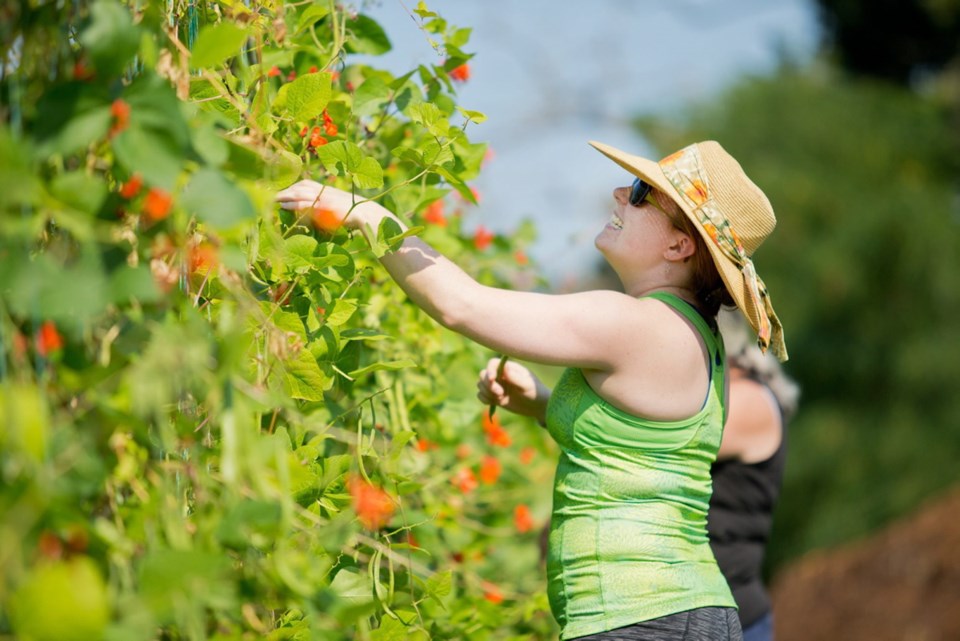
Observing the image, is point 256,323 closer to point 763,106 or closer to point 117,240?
point 117,240

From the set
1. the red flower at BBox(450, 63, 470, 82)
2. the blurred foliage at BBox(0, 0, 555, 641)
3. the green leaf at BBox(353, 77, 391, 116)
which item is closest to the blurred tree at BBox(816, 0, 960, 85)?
the red flower at BBox(450, 63, 470, 82)

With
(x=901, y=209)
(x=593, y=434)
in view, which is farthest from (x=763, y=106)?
(x=593, y=434)

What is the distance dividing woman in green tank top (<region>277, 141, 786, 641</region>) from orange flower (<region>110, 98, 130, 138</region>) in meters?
0.57

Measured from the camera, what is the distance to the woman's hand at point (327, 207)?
158cm

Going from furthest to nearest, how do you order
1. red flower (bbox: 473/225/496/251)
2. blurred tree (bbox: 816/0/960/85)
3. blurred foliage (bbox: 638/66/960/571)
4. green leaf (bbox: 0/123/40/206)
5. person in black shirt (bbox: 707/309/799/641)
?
blurred tree (bbox: 816/0/960/85), blurred foliage (bbox: 638/66/960/571), red flower (bbox: 473/225/496/251), person in black shirt (bbox: 707/309/799/641), green leaf (bbox: 0/123/40/206)

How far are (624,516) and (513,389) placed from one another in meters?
0.47

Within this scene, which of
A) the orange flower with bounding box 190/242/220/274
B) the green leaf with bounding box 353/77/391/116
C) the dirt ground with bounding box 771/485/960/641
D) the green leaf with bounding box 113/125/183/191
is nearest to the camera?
the green leaf with bounding box 113/125/183/191

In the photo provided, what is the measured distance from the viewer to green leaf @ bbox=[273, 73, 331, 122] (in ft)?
5.11

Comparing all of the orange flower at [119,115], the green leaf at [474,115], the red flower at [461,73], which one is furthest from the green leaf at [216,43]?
the red flower at [461,73]

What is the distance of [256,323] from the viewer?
141cm

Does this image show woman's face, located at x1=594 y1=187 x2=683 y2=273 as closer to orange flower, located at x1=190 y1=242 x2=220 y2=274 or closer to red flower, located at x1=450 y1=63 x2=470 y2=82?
red flower, located at x1=450 y1=63 x2=470 y2=82

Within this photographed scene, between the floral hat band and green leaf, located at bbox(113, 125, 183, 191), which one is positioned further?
the floral hat band

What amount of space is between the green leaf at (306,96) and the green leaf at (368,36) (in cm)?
45

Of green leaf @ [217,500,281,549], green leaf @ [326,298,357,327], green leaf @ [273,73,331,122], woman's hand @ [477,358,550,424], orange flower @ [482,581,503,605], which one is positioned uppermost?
green leaf @ [273,73,331,122]
